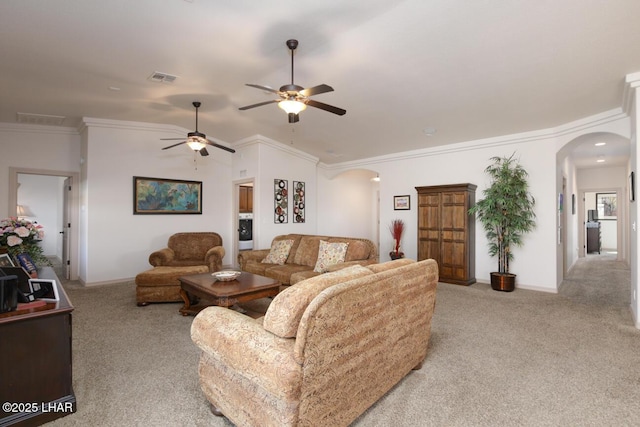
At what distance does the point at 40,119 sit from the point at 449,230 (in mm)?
7232

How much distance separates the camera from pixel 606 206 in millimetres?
10555

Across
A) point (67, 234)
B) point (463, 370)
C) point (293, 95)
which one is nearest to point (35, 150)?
point (67, 234)

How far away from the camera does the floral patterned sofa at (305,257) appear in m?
4.36

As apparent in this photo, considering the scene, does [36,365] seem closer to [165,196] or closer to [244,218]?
[165,196]

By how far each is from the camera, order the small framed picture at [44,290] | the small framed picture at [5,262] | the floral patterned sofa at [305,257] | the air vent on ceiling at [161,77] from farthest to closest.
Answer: the floral patterned sofa at [305,257] → the air vent on ceiling at [161,77] → the small framed picture at [5,262] → the small framed picture at [44,290]

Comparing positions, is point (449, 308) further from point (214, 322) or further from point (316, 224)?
point (316, 224)

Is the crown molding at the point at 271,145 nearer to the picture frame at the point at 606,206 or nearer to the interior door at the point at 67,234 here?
the interior door at the point at 67,234

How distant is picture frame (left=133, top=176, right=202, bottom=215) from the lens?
5.88 m

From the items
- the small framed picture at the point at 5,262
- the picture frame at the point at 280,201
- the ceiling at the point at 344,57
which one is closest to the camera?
the small framed picture at the point at 5,262

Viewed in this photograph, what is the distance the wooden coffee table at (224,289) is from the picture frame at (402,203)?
3.89 metres

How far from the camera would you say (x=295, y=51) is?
129 inches

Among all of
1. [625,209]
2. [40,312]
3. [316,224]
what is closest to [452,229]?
[316,224]

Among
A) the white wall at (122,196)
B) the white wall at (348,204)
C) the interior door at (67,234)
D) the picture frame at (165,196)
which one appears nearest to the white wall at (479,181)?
the white wall at (348,204)

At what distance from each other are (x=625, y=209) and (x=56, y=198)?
50.7 feet
